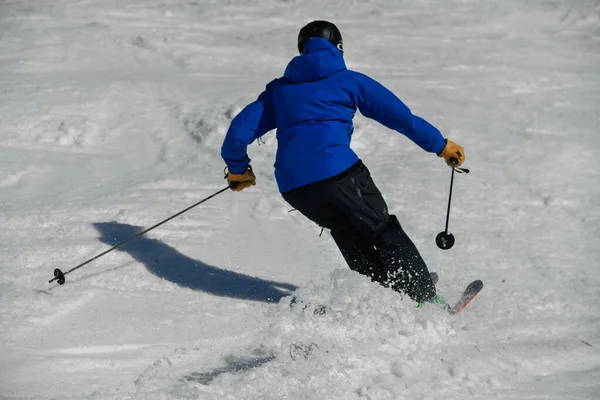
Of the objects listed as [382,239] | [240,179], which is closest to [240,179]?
[240,179]

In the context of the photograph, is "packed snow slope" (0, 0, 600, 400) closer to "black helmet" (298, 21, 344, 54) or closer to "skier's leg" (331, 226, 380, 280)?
"skier's leg" (331, 226, 380, 280)

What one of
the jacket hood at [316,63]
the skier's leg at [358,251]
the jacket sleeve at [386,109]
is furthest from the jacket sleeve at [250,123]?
the skier's leg at [358,251]

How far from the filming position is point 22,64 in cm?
927

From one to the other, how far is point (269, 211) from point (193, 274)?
123cm

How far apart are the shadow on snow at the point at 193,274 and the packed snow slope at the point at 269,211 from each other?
18 mm

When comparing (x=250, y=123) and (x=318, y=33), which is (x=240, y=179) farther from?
(x=318, y=33)

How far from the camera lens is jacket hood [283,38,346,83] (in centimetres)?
421

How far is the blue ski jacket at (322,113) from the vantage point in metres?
4.20

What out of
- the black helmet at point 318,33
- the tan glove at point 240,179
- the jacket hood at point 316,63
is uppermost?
the black helmet at point 318,33

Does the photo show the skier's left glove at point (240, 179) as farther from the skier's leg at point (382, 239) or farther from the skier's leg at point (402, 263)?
the skier's leg at point (402, 263)

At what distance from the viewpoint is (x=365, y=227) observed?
14.1ft

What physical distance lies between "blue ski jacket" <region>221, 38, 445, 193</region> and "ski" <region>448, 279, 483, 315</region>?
107cm

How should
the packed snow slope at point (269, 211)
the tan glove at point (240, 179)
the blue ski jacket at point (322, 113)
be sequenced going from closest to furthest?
the packed snow slope at point (269, 211) < the blue ski jacket at point (322, 113) < the tan glove at point (240, 179)

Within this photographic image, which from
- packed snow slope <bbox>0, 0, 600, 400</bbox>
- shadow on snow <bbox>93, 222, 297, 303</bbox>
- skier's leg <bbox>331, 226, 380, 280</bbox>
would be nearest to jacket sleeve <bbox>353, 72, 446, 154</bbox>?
skier's leg <bbox>331, 226, 380, 280</bbox>
